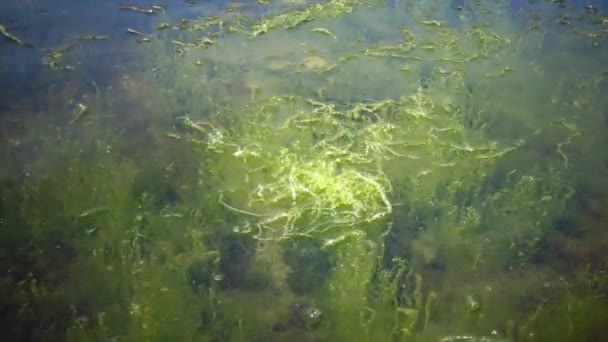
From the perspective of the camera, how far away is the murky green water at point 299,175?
8.67ft

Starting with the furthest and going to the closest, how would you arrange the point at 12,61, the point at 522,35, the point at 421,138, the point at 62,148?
the point at 522,35 → the point at 12,61 → the point at 421,138 → the point at 62,148

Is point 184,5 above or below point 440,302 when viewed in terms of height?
above

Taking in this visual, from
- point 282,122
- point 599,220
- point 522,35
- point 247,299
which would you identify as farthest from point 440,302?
point 522,35

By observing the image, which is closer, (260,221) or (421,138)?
(260,221)

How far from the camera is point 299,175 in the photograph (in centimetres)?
333

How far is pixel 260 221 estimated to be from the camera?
10.1 feet

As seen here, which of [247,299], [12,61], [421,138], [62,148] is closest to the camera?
[247,299]

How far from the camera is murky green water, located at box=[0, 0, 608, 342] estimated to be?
Result: 8.67ft

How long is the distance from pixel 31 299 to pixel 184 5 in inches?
122

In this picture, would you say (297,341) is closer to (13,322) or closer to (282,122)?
(13,322)

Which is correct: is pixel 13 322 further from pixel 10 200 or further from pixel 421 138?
pixel 421 138

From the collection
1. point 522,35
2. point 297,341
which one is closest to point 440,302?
point 297,341

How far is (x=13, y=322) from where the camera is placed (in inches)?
98.7

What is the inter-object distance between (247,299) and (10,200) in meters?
1.31
